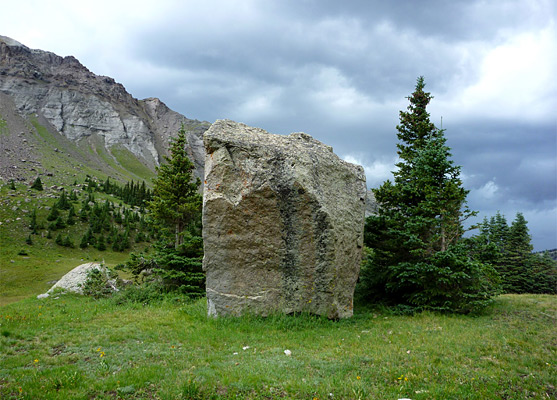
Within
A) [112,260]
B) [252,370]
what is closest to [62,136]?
[112,260]

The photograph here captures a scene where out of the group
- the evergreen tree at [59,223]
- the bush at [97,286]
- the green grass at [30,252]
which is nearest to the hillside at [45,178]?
the green grass at [30,252]

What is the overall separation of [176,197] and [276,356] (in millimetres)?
16565

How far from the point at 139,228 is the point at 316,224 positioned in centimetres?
6833

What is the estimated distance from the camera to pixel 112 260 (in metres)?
56.8

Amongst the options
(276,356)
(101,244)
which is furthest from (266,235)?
(101,244)

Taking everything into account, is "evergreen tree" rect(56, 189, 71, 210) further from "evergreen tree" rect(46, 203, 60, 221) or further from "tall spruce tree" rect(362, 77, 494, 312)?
"tall spruce tree" rect(362, 77, 494, 312)

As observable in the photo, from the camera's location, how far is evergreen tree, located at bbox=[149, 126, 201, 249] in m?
23.0

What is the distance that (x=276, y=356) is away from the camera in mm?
9570

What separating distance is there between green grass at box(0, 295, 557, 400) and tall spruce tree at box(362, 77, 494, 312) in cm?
143

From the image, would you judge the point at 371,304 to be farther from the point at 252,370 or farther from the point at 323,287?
the point at 252,370

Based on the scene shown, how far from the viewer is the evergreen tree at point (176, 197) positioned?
23.0 m

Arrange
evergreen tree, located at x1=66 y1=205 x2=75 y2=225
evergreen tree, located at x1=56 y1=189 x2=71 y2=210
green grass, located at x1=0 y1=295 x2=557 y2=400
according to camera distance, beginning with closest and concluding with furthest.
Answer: green grass, located at x1=0 y1=295 x2=557 y2=400, evergreen tree, located at x1=66 y1=205 x2=75 y2=225, evergreen tree, located at x1=56 y1=189 x2=71 y2=210

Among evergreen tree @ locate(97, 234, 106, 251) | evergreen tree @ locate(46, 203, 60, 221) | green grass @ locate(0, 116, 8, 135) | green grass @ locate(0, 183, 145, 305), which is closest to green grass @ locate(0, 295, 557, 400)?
green grass @ locate(0, 183, 145, 305)

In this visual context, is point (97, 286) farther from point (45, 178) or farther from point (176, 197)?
point (45, 178)
